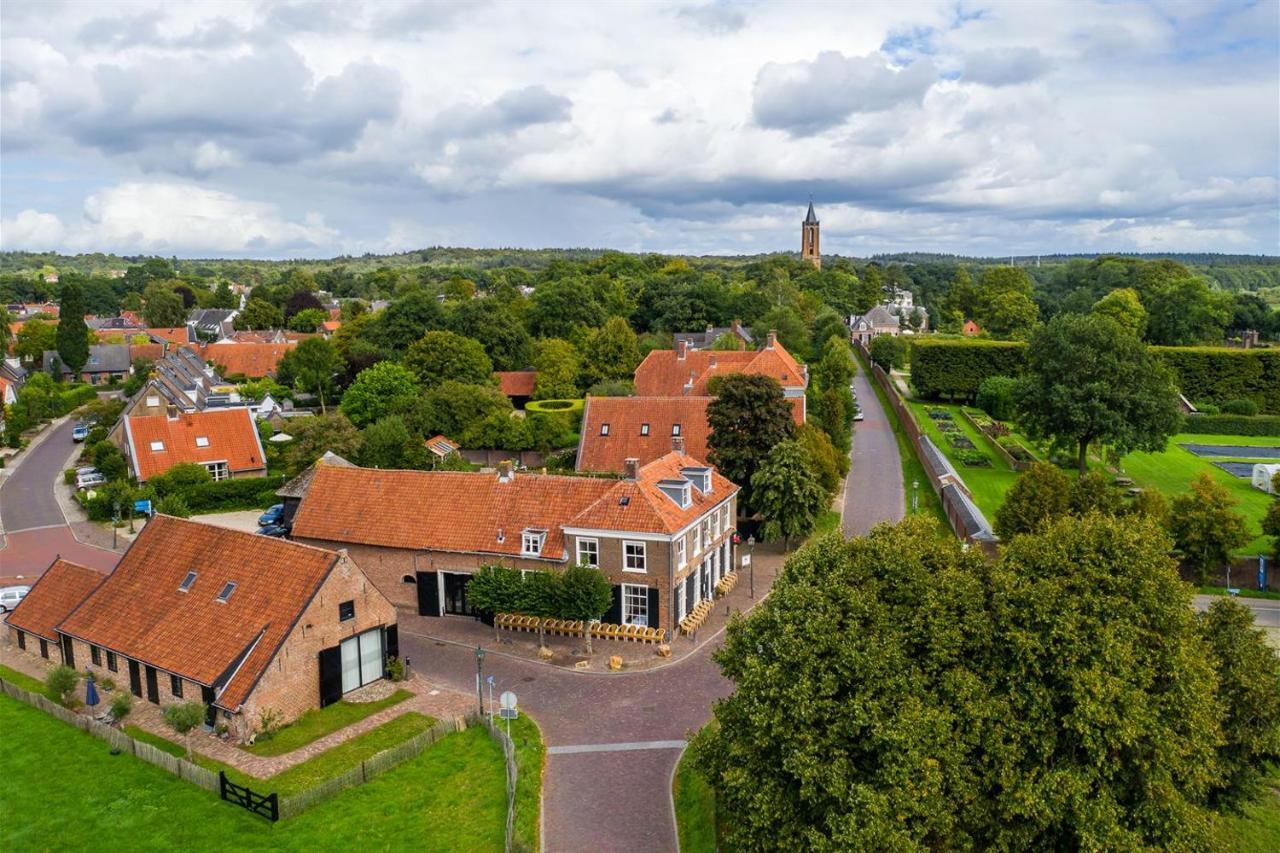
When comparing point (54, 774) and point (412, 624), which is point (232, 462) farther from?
point (54, 774)

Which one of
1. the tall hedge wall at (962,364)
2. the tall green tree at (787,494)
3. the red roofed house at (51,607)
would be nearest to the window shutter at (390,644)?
the red roofed house at (51,607)

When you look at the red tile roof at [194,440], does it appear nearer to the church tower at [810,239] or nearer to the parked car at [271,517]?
the parked car at [271,517]

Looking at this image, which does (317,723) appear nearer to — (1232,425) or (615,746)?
(615,746)

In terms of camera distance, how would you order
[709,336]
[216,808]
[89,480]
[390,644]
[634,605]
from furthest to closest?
[709,336] < [89,480] < [634,605] < [390,644] < [216,808]

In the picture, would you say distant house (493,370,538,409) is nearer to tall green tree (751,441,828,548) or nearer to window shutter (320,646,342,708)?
tall green tree (751,441,828,548)

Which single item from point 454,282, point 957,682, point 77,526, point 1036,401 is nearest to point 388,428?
point 77,526

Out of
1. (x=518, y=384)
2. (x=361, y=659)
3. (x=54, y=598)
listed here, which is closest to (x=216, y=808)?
(x=361, y=659)

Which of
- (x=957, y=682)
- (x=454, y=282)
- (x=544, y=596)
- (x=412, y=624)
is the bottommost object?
(x=412, y=624)
